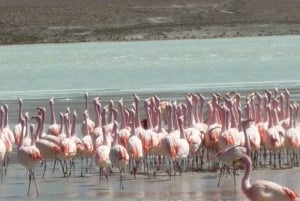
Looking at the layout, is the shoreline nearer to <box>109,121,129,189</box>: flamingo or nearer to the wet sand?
the wet sand

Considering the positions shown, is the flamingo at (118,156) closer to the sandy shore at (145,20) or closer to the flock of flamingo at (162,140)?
the flock of flamingo at (162,140)

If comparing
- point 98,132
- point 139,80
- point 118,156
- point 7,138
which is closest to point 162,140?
point 118,156

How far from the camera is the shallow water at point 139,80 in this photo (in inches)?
515

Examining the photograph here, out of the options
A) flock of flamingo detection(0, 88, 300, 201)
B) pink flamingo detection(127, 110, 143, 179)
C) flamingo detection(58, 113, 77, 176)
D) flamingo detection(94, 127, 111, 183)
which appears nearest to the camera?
flamingo detection(94, 127, 111, 183)

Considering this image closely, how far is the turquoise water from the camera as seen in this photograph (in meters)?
30.2

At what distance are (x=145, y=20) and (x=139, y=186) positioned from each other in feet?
220

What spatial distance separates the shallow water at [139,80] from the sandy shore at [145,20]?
14.9 ft

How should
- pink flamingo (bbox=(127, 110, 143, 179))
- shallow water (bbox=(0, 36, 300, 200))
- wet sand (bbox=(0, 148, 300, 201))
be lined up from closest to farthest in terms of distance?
wet sand (bbox=(0, 148, 300, 201)), shallow water (bbox=(0, 36, 300, 200)), pink flamingo (bbox=(127, 110, 143, 179))

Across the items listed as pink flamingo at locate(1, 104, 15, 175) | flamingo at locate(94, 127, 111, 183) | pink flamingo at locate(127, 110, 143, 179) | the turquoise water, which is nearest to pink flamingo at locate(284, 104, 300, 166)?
pink flamingo at locate(127, 110, 143, 179)

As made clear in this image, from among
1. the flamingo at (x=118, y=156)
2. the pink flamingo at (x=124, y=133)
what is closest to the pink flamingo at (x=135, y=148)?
the pink flamingo at (x=124, y=133)

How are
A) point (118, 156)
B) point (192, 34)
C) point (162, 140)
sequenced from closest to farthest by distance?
point (118, 156) → point (162, 140) → point (192, 34)

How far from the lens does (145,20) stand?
80.1 meters

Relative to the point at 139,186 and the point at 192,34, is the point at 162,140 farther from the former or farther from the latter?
the point at 192,34

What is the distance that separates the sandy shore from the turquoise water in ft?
24.2
